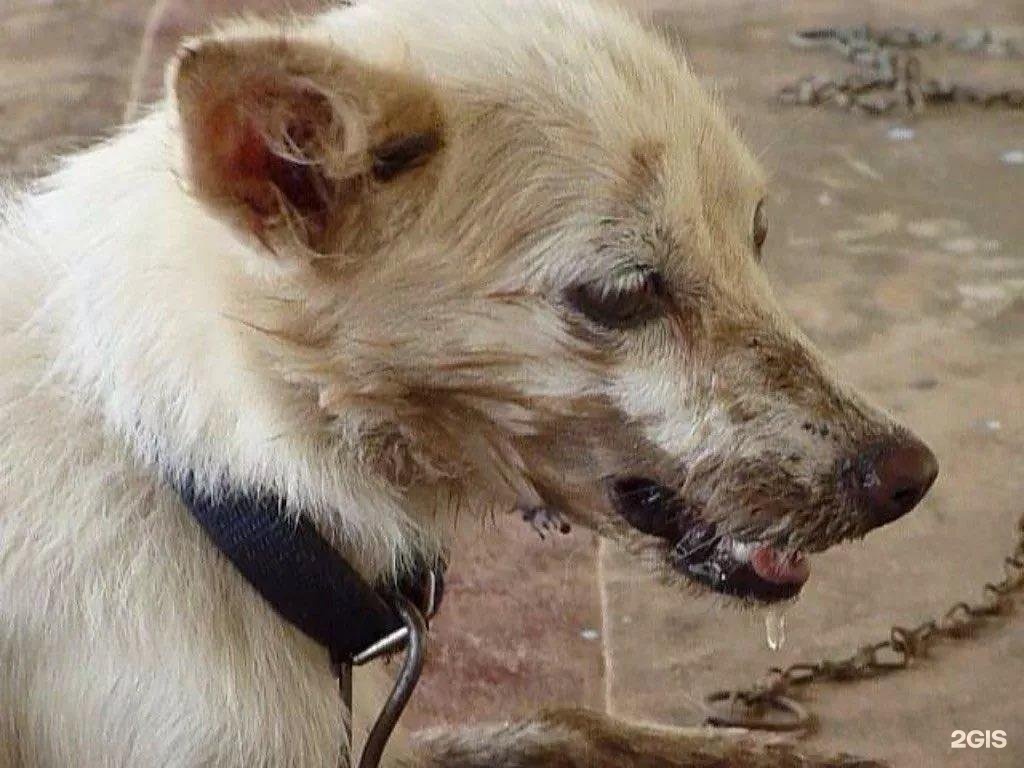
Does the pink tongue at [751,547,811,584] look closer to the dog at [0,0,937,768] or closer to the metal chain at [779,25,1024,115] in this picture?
the dog at [0,0,937,768]

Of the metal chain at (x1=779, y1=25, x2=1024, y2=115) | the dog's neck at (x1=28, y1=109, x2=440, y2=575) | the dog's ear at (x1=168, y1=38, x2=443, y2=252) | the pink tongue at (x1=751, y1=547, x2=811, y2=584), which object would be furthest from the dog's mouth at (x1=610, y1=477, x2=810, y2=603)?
the metal chain at (x1=779, y1=25, x2=1024, y2=115)

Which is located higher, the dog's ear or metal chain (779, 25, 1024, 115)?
the dog's ear

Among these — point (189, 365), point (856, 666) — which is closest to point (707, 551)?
point (189, 365)

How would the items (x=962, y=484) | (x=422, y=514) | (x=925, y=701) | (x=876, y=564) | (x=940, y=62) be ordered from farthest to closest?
(x=940, y=62)
(x=962, y=484)
(x=876, y=564)
(x=925, y=701)
(x=422, y=514)

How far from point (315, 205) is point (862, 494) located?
502 millimetres

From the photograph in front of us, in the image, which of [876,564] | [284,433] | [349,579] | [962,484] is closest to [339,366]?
[284,433]

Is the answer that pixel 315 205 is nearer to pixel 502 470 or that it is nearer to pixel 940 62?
pixel 502 470

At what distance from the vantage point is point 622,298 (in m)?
1.23

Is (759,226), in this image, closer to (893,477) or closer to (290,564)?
(893,477)

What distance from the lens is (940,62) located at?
351 cm

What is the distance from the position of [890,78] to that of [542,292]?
2.38m

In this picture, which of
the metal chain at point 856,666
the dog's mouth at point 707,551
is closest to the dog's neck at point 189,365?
the dog's mouth at point 707,551

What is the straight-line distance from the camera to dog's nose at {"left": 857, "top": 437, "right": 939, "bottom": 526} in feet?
4.15

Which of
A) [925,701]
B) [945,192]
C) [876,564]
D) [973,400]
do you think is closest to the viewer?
[925,701]
